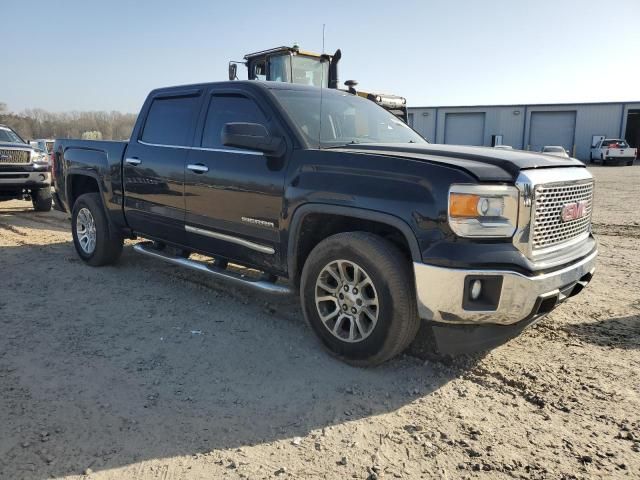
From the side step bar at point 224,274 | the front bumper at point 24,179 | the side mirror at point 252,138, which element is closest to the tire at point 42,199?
the front bumper at point 24,179

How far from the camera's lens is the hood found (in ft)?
10.2

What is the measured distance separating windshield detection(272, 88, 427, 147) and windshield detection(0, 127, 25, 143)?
370 inches

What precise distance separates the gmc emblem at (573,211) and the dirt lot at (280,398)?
3.31 feet

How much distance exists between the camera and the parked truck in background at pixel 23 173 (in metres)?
10.4

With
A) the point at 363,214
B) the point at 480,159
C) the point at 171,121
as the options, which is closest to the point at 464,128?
the point at 171,121

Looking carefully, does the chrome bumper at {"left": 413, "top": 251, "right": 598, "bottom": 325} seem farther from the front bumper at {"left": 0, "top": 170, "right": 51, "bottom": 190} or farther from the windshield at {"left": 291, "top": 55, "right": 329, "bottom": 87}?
the front bumper at {"left": 0, "top": 170, "right": 51, "bottom": 190}

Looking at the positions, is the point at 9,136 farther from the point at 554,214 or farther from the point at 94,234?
the point at 554,214

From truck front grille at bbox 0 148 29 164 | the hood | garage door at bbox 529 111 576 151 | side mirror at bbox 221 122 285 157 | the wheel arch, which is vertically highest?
garage door at bbox 529 111 576 151

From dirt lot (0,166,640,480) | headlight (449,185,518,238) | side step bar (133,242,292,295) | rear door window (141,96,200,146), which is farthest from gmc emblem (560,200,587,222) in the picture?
rear door window (141,96,200,146)

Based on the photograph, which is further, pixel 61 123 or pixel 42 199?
pixel 61 123

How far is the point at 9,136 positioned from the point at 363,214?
10995 mm

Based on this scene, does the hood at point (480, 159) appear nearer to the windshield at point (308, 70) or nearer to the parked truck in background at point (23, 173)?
the windshield at point (308, 70)

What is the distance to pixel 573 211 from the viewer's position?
359 cm

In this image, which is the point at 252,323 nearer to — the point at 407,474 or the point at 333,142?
the point at 333,142
